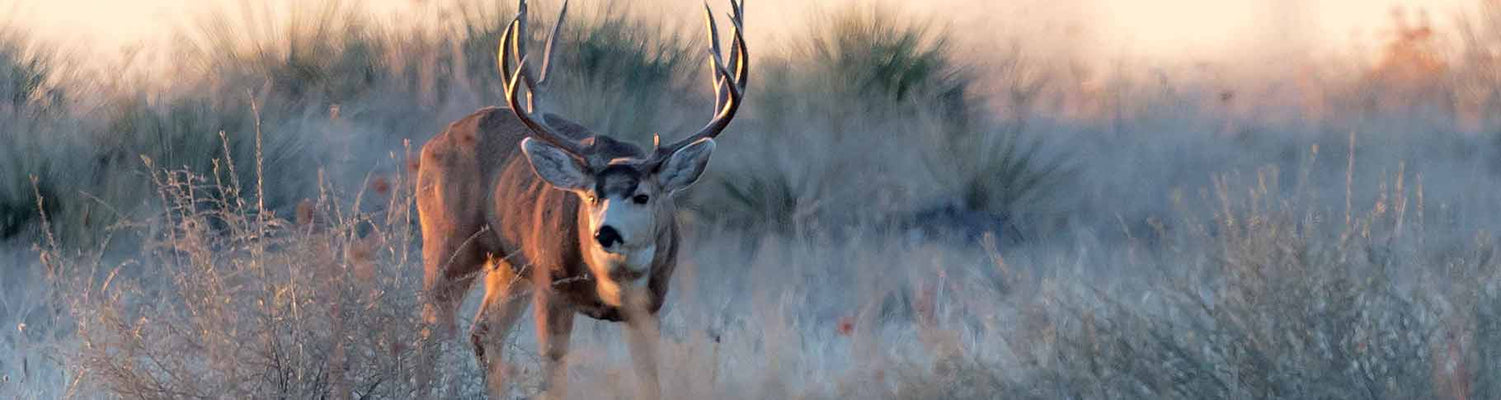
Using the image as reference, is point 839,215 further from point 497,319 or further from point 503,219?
point 497,319

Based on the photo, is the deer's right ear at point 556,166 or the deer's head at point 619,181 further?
the deer's right ear at point 556,166

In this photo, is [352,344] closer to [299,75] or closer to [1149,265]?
[1149,265]

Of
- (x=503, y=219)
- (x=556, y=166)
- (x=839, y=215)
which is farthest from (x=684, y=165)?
(x=839, y=215)

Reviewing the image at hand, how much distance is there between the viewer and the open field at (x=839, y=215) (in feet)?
Result: 17.6

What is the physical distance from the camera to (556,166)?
6883 millimetres

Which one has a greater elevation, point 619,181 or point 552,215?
point 619,181

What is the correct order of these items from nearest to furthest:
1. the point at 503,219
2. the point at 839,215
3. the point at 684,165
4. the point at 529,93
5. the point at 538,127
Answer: the point at 684,165, the point at 538,127, the point at 529,93, the point at 503,219, the point at 839,215

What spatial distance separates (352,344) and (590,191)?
4.33ft

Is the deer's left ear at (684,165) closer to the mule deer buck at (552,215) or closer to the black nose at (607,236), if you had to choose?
the mule deer buck at (552,215)

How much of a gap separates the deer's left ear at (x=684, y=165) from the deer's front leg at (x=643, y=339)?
0.37m

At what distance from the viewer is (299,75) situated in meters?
13.3

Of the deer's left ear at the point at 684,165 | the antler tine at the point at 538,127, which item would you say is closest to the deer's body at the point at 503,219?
the deer's left ear at the point at 684,165

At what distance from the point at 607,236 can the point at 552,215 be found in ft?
2.30

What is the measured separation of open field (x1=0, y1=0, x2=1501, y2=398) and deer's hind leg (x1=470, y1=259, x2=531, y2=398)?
0.09m
